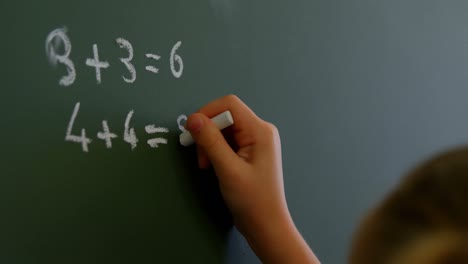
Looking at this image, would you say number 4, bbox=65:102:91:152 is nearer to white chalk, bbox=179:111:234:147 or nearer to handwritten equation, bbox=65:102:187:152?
handwritten equation, bbox=65:102:187:152

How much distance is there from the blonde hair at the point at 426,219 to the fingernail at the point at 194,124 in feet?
0.73

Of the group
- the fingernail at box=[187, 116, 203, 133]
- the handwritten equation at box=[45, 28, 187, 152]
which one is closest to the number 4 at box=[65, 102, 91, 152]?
the handwritten equation at box=[45, 28, 187, 152]

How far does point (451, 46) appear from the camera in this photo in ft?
3.17

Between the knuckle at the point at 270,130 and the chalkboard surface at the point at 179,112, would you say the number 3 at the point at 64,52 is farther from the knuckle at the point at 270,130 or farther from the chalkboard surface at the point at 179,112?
the knuckle at the point at 270,130

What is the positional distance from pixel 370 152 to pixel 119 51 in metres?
0.42

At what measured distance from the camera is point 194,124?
1.88 feet

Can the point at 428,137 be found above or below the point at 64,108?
below

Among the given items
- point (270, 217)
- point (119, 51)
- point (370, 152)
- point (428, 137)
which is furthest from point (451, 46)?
point (119, 51)

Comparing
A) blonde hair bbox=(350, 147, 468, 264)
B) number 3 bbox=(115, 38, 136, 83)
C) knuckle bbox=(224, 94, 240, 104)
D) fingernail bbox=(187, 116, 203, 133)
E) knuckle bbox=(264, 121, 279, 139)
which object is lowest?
blonde hair bbox=(350, 147, 468, 264)

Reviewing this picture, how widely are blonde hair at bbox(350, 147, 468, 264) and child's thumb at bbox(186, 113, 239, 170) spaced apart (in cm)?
21

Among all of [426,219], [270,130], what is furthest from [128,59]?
Result: [426,219]

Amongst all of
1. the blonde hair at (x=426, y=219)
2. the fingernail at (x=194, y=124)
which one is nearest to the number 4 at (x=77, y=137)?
the fingernail at (x=194, y=124)

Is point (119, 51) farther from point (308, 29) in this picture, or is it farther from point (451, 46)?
point (451, 46)

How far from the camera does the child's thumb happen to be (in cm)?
58
